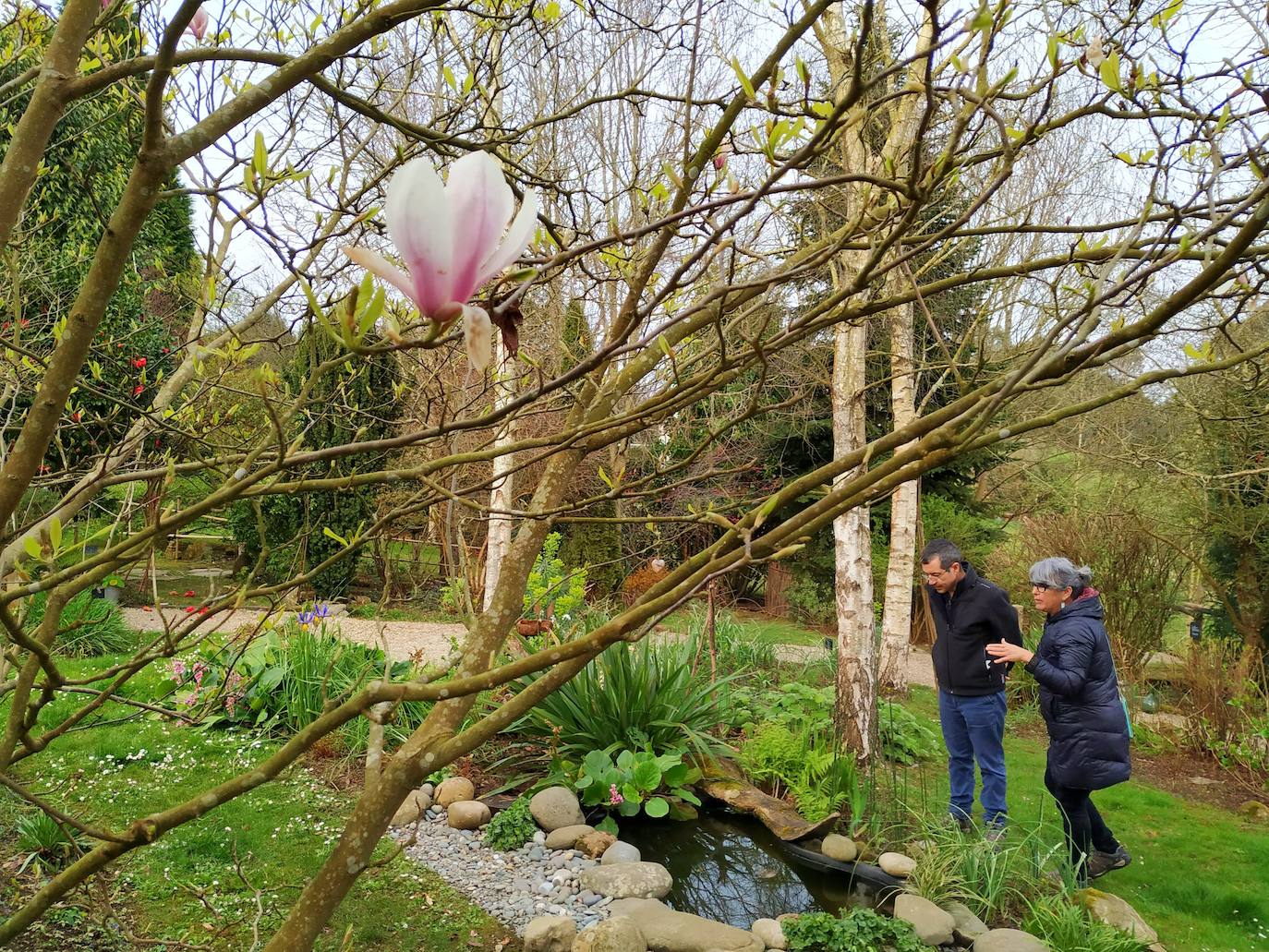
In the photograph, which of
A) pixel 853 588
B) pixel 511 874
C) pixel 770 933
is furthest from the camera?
pixel 853 588

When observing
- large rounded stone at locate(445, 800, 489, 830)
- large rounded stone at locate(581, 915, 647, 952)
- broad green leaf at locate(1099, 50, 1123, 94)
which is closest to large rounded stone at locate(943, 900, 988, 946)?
large rounded stone at locate(581, 915, 647, 952)

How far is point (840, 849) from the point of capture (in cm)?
399

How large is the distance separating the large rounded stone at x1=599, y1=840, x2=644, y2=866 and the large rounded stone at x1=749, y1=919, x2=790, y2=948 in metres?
0.66

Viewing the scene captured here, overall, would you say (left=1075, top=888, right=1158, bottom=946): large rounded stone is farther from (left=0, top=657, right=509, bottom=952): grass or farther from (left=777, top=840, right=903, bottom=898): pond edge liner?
(left=0, top=657, right=509, bottom=952): grass

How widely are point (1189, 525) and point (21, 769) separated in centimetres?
861

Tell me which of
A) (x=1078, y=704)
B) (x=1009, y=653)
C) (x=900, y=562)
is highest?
(x=900, y=562)

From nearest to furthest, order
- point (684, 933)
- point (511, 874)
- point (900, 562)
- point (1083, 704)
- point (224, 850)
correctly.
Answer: point (684, 933), point (224, 850), point (511, 874), point (1083, 704), point (900, 562)

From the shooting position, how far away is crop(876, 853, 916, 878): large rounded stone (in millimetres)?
3787

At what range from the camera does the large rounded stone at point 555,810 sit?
4.07 m

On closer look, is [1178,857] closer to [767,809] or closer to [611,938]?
[767,809]

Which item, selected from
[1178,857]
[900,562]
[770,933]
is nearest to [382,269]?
[770,933]

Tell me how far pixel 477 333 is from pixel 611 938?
115 inches

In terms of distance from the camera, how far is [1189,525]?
7.43m

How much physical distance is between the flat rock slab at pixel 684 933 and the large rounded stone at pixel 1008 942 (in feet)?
2.80
